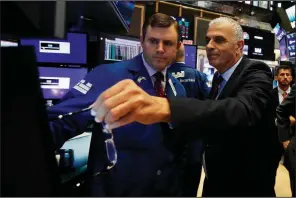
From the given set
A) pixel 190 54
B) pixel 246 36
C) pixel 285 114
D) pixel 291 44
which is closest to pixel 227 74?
pixel 285 114

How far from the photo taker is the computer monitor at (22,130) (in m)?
0.39

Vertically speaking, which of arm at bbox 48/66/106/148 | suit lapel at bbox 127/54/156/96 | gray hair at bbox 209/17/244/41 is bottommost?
arm at bbox 48/66/106/148

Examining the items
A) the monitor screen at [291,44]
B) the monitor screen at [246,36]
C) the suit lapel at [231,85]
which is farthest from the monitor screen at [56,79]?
the monitor screen at [291,44]

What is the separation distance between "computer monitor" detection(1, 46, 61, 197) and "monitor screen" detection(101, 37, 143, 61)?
2.44 meters

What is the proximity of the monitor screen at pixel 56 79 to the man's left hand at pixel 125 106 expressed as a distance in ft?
7.37

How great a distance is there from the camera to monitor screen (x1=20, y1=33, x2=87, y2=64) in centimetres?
254

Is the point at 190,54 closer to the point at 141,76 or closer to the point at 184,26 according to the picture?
the point at 184,26

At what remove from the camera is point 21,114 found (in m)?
0.40

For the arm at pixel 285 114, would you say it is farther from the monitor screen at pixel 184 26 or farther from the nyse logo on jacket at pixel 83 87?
the monitor screen at pixel 184 26

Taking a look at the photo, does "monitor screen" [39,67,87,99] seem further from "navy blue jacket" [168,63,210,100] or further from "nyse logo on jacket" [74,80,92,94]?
"nyse logo on jacket" [74,80,92,94]

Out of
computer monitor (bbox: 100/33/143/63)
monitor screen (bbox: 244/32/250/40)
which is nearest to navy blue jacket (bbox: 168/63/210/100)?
computer monitor (bbox: 100/33/143/63)

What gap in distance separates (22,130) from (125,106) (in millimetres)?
140

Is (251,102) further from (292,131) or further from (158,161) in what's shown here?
(292,131)

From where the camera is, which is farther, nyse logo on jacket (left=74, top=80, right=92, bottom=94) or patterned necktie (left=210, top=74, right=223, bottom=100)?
patterned necktie (left=210, top=74, right=223, bottom=100)
